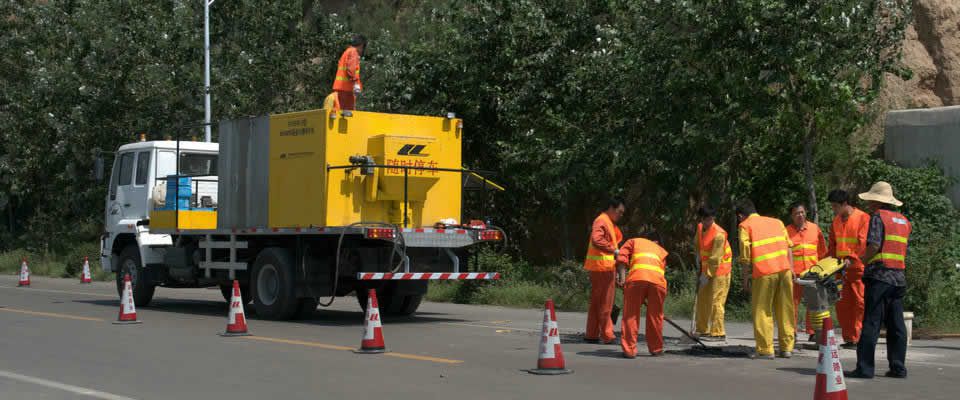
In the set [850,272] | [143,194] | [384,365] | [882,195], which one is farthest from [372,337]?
[143,194]

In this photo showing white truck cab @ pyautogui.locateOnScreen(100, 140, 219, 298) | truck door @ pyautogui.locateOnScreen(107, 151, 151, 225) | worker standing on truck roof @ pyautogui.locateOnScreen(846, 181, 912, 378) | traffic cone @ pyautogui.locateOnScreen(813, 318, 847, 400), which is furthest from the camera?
truck door @ pyautogui.locateOnScreen(107, 151, 151, 225)

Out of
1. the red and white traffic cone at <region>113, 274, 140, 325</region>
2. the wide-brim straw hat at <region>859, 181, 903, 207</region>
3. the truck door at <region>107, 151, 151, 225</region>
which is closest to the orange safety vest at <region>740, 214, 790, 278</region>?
the wide-brim straw hat at <region>859, 181, 903, 207</region>

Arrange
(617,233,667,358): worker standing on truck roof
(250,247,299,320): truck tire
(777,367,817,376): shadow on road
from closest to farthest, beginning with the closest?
(777,367,817,376): shadow on road → (617,233,667,358): worker standing on truck roof → (250,247,299,320): truck tire

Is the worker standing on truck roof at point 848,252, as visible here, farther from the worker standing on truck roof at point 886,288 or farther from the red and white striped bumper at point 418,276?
the red and white striped bumper at point 418,276

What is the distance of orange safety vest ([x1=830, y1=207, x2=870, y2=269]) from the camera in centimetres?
1302

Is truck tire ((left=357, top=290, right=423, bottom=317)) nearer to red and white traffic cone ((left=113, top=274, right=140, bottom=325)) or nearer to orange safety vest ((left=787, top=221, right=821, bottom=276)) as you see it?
red and white traffic cone ((left=113, top=274, right=140, bottom=325))

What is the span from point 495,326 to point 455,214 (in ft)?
7.06

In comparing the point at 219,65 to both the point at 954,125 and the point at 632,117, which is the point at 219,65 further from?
the point at 954,125

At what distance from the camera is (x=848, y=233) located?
13258 mm

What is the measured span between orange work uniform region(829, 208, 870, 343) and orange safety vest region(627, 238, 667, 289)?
6.39ft

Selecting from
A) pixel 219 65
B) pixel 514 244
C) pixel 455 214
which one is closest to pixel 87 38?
pixel 219 65

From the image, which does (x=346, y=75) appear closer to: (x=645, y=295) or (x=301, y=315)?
(x=301, y=315)

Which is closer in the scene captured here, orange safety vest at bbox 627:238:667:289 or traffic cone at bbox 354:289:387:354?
orange safety vest at bbox 627:238:667:289

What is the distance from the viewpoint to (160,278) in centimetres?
2073
